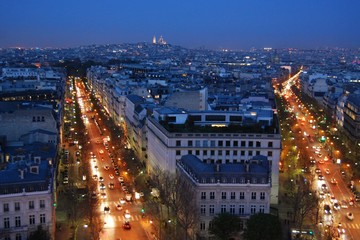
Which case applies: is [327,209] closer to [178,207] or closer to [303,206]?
[303,206]

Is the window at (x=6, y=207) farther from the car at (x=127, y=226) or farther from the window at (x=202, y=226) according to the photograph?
the window at (x=202, y=226)

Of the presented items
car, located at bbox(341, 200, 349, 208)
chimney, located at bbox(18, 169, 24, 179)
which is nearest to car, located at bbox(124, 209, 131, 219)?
chimney, located at bbox(18, 169, 24, 179)

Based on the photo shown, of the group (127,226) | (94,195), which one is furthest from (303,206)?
(94,195)

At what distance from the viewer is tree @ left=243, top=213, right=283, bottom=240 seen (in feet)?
113

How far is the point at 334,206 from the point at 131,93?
49764 millimetres

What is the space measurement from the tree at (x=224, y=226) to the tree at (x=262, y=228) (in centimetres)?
126

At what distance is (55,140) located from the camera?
186 feet

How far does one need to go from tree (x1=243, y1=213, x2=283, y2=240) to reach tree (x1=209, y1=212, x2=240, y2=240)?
49.6 inches

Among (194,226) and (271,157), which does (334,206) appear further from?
(194,226)

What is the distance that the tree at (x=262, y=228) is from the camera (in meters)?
34.4

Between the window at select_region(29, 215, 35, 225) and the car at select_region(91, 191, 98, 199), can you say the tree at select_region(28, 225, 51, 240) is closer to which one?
the window at select_region(29, 215, 35, 225)

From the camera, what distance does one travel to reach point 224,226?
36.1 m

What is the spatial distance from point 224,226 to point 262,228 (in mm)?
3014

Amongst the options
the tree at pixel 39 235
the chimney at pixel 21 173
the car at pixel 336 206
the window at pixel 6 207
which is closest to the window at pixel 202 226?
the tree at pixel 39 235
